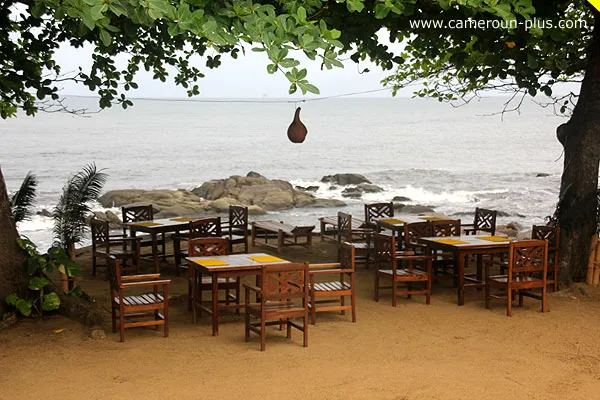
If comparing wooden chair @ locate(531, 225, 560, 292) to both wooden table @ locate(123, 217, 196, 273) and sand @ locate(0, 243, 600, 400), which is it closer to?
sand @ locate(0, 243, 600, 400)

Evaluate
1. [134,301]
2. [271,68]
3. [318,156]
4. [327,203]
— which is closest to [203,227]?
[134,301]

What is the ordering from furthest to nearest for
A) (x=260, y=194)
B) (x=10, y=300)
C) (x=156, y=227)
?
(x=260, y=194)
(x=156, y=227)
(x=10, y=300)

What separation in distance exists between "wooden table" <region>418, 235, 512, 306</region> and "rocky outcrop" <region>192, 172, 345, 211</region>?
1626cm

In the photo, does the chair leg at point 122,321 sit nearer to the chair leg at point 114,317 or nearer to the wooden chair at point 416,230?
the chair leg at point 114,317

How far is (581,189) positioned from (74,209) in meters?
6.54

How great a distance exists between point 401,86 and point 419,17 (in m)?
4.92

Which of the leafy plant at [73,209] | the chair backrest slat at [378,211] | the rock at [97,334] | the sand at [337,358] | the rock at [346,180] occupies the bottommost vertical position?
the rock at [346,180]

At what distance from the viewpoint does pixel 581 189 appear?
10.7 metres

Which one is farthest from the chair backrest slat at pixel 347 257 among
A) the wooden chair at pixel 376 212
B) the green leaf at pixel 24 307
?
the wooden chair at pixel 376 212

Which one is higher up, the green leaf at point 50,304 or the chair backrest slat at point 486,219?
the chair backrest slat at point 486,219

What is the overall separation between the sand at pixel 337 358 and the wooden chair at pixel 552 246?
0.60m

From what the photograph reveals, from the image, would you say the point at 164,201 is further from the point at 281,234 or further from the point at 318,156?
the point at 318,156

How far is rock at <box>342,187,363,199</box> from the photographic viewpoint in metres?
32.0

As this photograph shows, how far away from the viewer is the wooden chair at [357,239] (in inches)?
485
